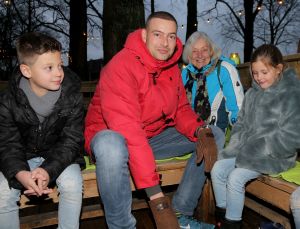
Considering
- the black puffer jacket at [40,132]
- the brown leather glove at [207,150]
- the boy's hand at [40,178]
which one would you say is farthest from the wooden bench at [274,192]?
the boy's hand at [40,178]

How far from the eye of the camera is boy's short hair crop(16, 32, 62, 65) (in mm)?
2670

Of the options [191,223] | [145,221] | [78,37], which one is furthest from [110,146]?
[78,37]

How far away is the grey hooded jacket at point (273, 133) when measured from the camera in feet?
9.43

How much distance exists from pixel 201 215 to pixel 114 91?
1.84 meters

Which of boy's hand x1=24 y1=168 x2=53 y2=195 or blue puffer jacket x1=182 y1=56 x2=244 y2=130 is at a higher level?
blue puffer jacket x1=182 y1=56 x2=244 y2=130

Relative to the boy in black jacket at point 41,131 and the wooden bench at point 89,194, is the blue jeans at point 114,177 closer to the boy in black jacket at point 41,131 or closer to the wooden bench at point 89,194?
the boy in black jacket at point 41,131

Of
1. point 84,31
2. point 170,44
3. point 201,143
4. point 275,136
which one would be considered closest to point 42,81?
point 170,44

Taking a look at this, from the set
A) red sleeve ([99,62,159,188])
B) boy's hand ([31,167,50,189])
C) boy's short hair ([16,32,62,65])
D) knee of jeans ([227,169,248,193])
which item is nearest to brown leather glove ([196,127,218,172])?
knee of jeans ([227,169,248,193])

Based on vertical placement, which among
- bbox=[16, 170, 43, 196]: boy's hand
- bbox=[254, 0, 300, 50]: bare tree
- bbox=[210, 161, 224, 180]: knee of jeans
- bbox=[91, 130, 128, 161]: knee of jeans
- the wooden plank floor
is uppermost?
bbox=[254, 0, 300, 50]: bare tree

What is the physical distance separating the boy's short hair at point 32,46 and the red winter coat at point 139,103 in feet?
1.57

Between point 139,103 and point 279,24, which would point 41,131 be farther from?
point 279,24

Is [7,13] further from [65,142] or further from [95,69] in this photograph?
[65,142]

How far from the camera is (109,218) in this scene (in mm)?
2473

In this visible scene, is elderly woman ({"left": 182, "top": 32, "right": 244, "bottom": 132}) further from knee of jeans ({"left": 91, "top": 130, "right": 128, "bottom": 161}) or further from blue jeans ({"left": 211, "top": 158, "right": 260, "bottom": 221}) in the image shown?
knee of jeans ({"left": 91, "top": 130, "right": 128, "bottom": 161})
